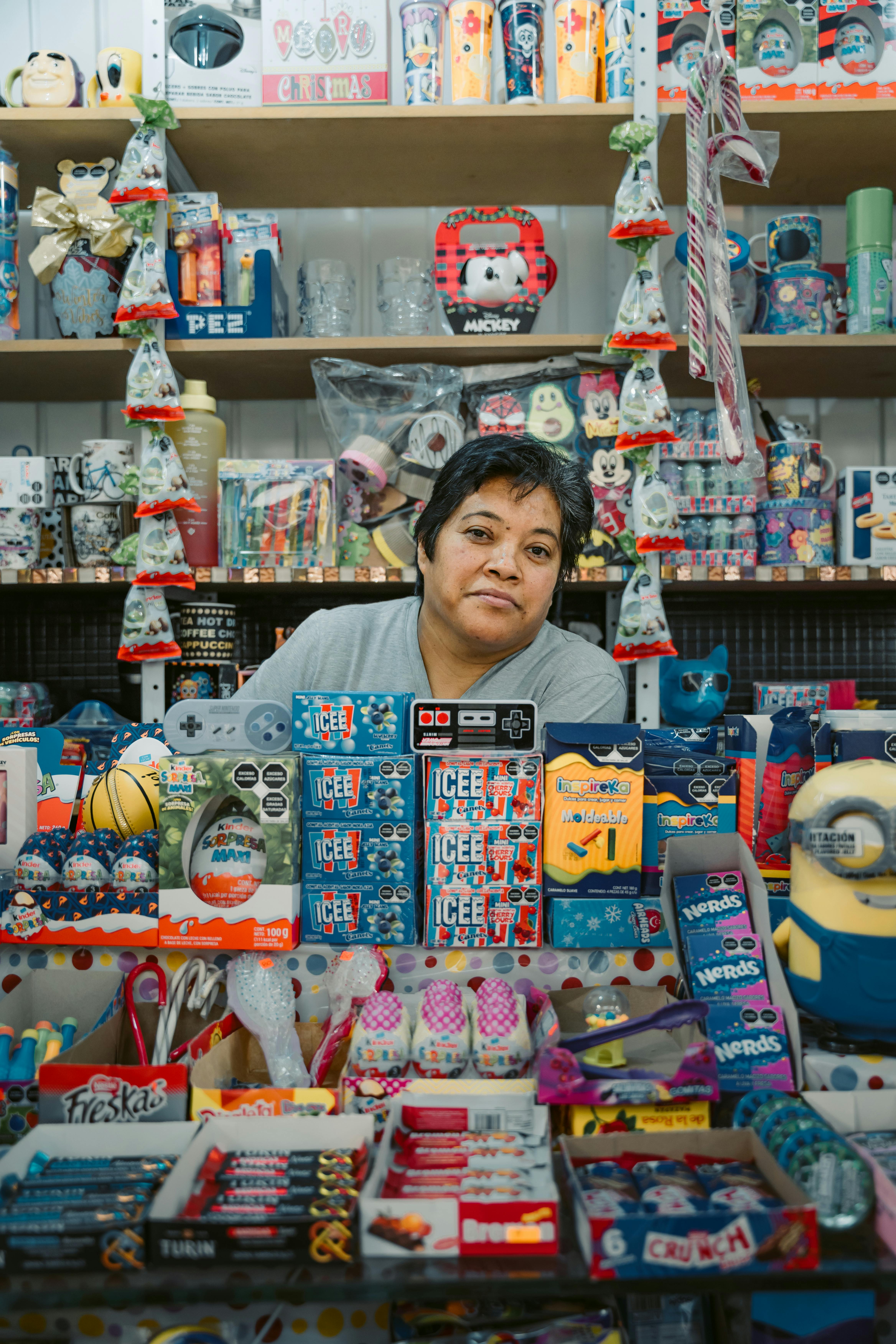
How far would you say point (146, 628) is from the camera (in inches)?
82.0

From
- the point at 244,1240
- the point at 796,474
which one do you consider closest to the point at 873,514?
the point at 796,474

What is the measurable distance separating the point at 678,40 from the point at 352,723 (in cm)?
198

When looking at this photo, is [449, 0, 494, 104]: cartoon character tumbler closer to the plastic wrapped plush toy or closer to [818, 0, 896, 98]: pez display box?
[818, 0, 896, 98]: pez display box

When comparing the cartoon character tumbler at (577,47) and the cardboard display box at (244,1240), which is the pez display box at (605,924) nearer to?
the cardboard display box at (244,1240)

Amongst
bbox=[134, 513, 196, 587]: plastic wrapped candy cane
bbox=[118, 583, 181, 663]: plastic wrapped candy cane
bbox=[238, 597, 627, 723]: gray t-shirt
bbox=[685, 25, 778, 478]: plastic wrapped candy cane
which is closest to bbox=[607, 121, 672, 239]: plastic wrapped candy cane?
bbox=[685, 25, 778, 478]: plastic wrapped candy cane

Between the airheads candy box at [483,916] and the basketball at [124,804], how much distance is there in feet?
1.17

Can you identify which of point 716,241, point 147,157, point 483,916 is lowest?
point 483,916

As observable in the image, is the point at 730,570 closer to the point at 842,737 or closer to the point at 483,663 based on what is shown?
the point at 483,663

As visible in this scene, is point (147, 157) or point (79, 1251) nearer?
point (79, 1251)

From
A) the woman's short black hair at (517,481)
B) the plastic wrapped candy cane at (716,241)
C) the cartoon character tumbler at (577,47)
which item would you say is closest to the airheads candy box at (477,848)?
the plastic wrapped candy cane at (716,241)

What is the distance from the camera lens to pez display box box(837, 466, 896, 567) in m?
2.16

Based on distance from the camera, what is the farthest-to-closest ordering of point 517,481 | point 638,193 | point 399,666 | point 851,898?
point 638,193 < point 399,666 < point 517,481 < point 851,898

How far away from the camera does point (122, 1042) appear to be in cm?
94

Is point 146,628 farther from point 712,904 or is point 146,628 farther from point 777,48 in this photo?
point 777,48
